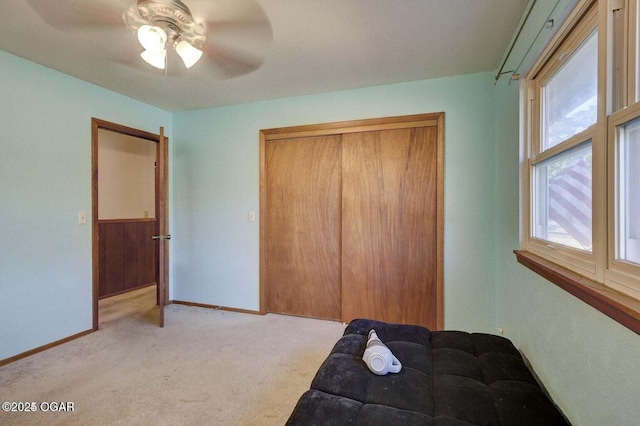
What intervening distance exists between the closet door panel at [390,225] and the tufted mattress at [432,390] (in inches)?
43.5

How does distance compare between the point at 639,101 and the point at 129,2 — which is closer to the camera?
the point at 639,101

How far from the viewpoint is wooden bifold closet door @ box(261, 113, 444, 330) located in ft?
8.71

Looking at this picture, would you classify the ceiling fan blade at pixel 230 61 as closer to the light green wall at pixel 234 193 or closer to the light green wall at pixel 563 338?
the light green wall at pixel 234 193

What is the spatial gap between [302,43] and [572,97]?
1.60 metres

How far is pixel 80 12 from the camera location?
168 centimetres

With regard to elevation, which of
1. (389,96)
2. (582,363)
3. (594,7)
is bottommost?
(582,363)

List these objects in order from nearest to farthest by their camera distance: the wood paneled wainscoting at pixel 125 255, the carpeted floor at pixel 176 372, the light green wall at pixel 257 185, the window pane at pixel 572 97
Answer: the window pane at pixel 572 97, the carpeted floor at pixel 176 372, the light green wall at pixel 257 185, the wood paneled wainscoting at pixel 125 255

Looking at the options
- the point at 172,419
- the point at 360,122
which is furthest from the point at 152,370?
the point at 360,122

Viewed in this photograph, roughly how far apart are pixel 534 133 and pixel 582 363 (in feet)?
4.10

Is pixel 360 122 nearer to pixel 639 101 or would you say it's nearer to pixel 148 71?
pixel 148 71

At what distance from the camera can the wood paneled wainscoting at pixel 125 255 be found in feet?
12.7

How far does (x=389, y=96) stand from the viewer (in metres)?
2.71

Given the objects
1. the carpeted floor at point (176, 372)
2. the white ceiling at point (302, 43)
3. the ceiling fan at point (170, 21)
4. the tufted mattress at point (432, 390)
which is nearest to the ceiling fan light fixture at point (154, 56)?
the ceiling fan at point (170, 21)

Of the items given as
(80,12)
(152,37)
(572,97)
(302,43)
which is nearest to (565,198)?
(572,97)
